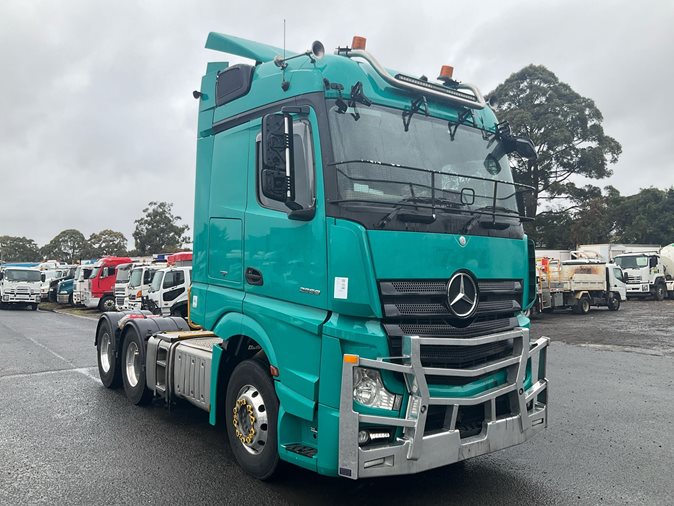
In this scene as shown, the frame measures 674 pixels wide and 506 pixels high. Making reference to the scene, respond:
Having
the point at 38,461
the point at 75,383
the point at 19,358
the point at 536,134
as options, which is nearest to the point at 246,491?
the point at 38,461

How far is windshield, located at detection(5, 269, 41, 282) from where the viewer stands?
97.3 ft

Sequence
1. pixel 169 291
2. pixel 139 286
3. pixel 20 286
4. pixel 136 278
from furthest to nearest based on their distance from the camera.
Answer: pixel 20 286, pixel 136 278, pixel 139 286, pixel 169 291

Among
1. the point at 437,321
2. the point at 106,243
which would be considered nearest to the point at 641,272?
the point at 437,321

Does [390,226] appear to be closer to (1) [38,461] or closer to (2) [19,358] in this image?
(1) [38,461]

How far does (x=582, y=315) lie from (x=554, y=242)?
17.1 meters

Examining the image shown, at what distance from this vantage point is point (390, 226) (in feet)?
12.5

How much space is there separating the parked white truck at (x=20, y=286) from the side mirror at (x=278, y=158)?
30.3m

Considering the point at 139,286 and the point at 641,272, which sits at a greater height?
the point at 641,272

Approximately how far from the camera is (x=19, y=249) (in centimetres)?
9612

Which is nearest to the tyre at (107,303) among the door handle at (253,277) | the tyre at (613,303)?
the tyre at (613,303)

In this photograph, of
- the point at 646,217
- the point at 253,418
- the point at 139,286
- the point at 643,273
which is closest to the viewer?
the point at 253,418

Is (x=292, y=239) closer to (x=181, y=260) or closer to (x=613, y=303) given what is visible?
(x=181, y=260)

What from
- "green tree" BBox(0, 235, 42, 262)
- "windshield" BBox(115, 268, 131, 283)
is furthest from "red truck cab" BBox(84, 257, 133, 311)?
"green tree" BBox(0, 235, 42, 262)

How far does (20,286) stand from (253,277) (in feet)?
97.5
